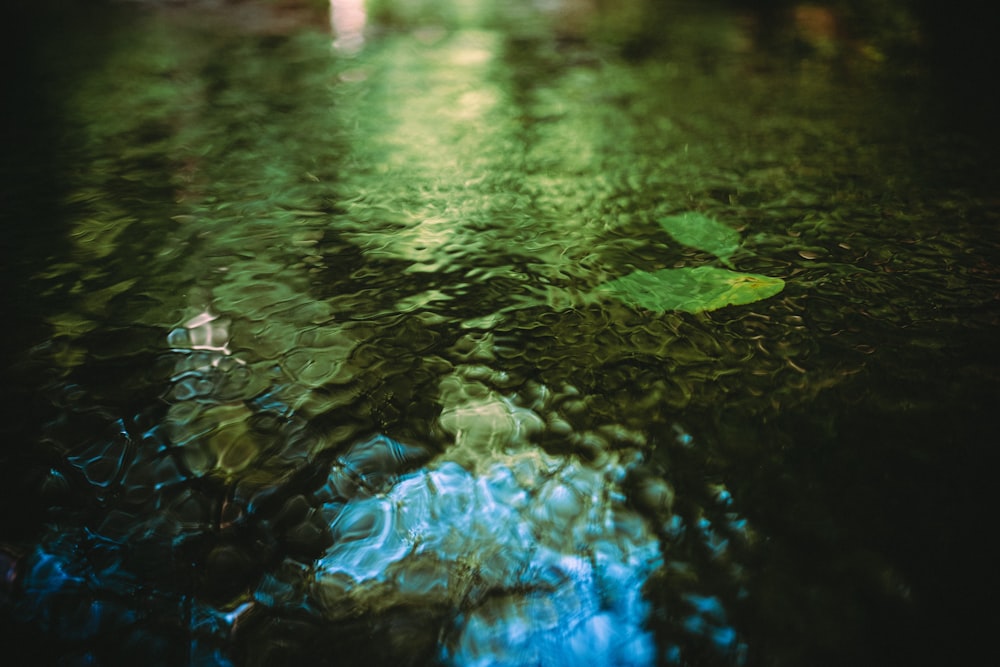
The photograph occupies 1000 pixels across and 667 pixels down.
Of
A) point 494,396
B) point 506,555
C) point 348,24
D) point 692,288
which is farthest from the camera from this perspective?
point 348,24

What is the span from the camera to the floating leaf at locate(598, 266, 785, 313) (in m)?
0.74

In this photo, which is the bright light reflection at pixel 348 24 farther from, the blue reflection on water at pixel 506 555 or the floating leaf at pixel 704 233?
the blue reflection on water at pixel 506 555

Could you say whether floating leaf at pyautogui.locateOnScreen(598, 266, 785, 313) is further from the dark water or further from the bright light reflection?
the bright light reflection

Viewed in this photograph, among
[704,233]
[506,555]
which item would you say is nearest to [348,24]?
[704,233]

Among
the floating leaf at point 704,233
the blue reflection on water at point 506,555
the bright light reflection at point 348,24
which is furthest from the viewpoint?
the bright light reflection at point 348,24

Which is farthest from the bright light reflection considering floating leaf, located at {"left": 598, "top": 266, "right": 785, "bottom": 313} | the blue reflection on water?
the blue reflection on water

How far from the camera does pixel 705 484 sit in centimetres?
51

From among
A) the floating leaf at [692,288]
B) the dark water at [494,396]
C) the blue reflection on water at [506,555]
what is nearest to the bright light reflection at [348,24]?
the dark water at [494,396]

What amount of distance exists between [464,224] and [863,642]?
0.76m

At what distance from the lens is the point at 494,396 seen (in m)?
0.61

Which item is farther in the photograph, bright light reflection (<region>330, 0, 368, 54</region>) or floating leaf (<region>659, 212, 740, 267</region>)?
bright light reflection (<region>330, 0, 368, 54</region>)

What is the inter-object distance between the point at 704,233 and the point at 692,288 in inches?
7.4

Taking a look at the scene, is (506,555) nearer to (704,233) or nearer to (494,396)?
(494,396)

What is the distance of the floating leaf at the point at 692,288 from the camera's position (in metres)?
0.74
